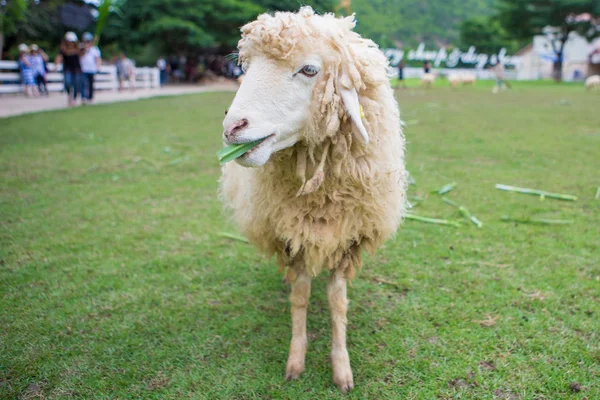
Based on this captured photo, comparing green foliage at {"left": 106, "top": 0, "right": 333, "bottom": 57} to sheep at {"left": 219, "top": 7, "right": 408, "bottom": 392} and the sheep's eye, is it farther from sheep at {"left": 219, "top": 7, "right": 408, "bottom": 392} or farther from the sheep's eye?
the sheep's eye

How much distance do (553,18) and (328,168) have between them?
149 feet

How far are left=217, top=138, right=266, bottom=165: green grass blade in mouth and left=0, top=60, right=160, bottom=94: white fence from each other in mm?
18201

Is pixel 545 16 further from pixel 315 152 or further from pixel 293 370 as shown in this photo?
pixel 293 370

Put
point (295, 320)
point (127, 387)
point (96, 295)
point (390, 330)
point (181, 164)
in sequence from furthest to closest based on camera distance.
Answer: point (181, 164)
point (96, 295)
point (390, 330)
point (295, 320)
point (127, 387)

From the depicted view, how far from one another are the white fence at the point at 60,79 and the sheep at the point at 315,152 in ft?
58.8

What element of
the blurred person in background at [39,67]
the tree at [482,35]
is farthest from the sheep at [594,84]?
the tree at [482,35]

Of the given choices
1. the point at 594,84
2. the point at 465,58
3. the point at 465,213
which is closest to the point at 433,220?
the point at 465,213

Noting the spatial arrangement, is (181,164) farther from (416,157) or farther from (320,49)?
(320,49)

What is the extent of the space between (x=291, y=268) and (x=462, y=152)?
5.53 meters

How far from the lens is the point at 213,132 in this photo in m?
9.67

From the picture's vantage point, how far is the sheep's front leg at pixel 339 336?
2.34 m

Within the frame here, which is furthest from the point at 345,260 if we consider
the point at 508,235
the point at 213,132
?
the point at 213,132

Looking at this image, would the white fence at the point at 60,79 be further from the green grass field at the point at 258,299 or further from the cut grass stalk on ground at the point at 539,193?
the cut grass stalk on ground at the point at 539,193

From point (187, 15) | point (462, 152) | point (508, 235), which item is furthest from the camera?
point (187, 15)
